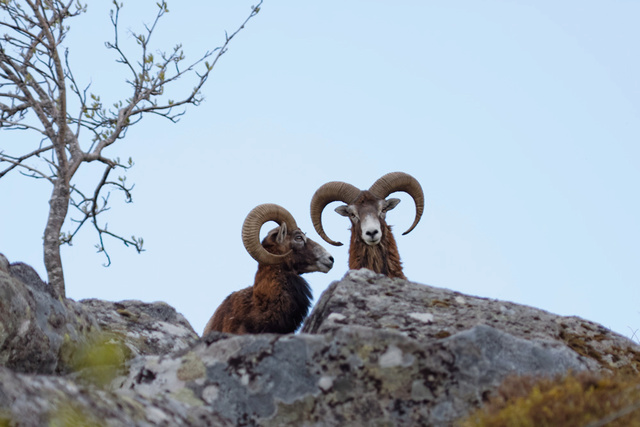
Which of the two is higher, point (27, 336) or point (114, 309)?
point (114, 309)

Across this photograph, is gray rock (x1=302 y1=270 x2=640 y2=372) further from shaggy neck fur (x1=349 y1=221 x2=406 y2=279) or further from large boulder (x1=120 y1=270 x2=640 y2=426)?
shaggy neck fur (x1=349 y1=221 x2=406 y2=279)

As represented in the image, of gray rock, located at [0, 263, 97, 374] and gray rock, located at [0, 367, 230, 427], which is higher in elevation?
gray rock, located at [0, 263, 97, 374]

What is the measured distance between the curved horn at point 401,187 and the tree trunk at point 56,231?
16.5 ft

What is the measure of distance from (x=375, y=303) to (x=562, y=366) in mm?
1866

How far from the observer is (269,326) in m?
11.5

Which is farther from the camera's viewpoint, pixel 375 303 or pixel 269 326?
pixel 269 326

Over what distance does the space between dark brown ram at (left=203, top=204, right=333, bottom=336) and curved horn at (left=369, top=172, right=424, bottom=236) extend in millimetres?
1620

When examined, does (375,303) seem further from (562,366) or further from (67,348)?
(67,348)

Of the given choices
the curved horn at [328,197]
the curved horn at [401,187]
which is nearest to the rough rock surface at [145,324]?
the curved horn at [328,197]

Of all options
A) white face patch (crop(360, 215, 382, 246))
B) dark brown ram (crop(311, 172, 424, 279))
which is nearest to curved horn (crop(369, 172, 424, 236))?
dark brown ram (crop(311, 172, 424, 279))

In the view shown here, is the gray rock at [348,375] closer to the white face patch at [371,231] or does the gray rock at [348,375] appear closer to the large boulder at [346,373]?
the large boulder at [346,373]

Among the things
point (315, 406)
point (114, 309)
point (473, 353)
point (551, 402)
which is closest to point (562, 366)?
point (473, 353)

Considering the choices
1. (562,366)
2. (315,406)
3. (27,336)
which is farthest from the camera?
(27,336)

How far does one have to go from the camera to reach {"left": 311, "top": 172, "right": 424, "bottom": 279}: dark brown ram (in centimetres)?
1249
